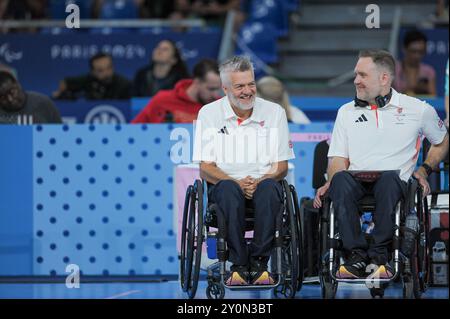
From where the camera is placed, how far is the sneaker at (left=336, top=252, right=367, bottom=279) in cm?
714

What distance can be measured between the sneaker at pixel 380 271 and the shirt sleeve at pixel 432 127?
3.27ft

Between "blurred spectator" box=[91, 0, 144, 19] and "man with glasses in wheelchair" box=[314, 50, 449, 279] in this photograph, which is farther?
"blurred spectator" box=[91, 0, 144, 19]

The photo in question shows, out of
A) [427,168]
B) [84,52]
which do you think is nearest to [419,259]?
[427,168]

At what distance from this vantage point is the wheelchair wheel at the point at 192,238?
716cm

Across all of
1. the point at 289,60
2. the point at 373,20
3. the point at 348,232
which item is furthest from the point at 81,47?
the point at 348,232

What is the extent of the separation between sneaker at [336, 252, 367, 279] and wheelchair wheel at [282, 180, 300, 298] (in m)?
0.26

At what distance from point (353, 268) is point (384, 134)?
88cm

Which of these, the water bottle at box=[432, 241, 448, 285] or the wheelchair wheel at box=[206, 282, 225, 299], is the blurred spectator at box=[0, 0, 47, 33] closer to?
the water bottle at box=[432, 241, 448, 285]

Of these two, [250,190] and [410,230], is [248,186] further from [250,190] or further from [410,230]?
[410,230]

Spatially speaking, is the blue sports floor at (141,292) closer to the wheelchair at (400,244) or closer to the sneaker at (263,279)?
the wheelchair at (400,244)

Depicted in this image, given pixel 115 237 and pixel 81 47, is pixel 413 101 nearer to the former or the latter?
pixel 115 237

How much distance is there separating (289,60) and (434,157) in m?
A: 5.24

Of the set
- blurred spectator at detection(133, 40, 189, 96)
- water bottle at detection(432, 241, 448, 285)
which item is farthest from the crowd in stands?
water bottle at detection(432, 241, 448, 285)

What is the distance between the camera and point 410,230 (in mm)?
7094
